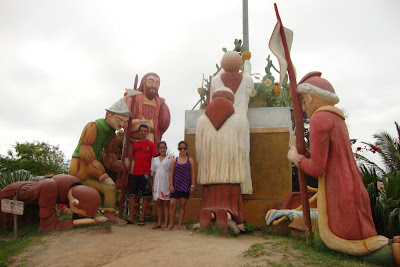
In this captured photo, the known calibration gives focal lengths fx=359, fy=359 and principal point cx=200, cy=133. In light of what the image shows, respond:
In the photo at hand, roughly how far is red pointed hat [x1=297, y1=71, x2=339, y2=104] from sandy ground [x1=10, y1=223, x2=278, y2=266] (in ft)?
6.22

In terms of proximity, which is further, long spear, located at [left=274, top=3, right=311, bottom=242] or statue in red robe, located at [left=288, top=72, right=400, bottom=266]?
long spear, located at [left=274, top=3, right=311, bottom=242]

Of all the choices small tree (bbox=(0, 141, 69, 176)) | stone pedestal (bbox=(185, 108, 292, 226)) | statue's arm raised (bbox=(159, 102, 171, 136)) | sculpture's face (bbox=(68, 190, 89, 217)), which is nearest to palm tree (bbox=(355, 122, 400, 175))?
stone pedestal (bbox=(185, 108, 292, 226))

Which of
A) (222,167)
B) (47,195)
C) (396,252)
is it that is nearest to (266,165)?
(222,167)

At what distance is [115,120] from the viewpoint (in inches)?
230

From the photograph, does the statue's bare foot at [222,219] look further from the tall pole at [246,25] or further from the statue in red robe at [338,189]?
the tall pole at [246,25]

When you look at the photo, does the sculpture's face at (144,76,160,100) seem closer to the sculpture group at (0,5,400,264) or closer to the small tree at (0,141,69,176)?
the sculpture group at (0,5,400,264)

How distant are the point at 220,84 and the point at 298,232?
2.96 meters

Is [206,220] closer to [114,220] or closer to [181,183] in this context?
[181,183]

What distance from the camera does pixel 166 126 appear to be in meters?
6.96

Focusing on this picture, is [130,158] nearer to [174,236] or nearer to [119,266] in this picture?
[174,236]

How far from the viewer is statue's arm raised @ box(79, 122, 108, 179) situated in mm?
5637

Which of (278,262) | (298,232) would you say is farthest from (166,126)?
(278,262)

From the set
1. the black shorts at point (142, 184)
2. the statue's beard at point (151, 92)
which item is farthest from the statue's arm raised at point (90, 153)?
the statue's beard at point (151, 92)

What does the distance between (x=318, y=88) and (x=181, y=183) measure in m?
2.49
